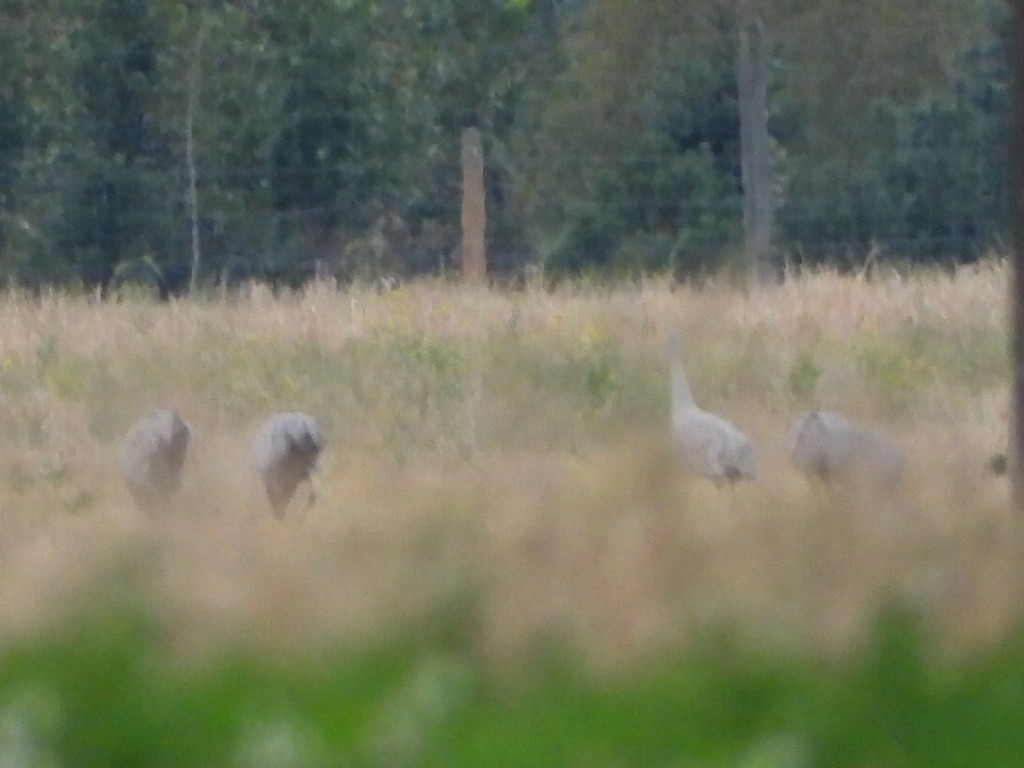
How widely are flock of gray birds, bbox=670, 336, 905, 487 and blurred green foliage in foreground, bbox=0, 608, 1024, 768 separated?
2.01 metres

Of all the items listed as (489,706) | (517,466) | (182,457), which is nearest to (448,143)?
(517,466)

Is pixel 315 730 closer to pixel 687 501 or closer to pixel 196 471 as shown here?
pixel 687 501

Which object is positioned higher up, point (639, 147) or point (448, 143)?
point (448, 143)

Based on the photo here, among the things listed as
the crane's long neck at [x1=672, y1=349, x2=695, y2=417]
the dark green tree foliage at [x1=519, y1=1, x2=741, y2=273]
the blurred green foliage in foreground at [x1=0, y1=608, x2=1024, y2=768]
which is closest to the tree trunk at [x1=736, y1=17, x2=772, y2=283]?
the dark green tree foliage at [x1=519, y1=1, x2=741, y2=273]

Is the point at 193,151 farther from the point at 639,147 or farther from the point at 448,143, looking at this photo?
the point at 639,147

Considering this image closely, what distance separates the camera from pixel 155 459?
656 cm

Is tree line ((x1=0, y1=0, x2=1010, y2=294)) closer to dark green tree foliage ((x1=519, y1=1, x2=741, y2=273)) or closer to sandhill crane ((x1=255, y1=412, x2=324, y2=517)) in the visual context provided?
dark green tree foliage ((x1=519, y1=1, x2=741, y2=273))

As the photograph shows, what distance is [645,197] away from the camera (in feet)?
52.0

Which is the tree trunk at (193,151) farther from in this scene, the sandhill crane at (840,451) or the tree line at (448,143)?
the sandhill crane at (840,451)

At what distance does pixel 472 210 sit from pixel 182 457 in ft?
24.2

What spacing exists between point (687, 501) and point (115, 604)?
1.64 metres

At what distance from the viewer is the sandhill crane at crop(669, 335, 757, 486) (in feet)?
20.1

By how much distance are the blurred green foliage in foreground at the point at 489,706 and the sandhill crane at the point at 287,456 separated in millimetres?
2294

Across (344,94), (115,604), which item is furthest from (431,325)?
(344,94)
